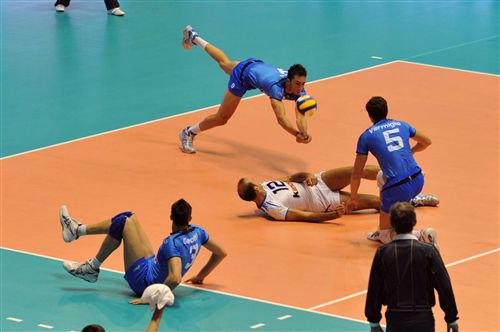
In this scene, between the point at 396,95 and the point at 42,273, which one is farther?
the point at 396,95

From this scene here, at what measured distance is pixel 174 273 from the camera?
1356cm

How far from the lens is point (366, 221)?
1698 cm

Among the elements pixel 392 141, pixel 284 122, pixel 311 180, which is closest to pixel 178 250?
pixel 392 141

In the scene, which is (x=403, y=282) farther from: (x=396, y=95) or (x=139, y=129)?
(x=396, y=95)

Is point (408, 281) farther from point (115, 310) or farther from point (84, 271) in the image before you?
point (84, 271)

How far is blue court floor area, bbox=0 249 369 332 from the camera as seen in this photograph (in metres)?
13.7

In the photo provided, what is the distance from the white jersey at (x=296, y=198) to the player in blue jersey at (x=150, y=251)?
2328 millimetres

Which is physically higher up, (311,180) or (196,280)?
(311,180)

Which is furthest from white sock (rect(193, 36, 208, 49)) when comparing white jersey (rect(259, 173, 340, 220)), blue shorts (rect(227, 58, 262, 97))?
white jersey (rect(259, 173, 340, 220))

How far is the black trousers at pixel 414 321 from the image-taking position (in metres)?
10.7

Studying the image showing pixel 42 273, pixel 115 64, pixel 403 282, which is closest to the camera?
pixel 403 282

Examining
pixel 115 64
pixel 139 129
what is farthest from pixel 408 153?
pixel 115 64

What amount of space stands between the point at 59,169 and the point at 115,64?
624cm

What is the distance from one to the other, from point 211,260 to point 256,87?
4.98 metres
